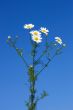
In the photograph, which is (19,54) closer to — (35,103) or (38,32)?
(38,32)

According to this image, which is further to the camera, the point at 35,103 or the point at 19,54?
the point at 19,54

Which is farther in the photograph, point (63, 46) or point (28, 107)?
point (63, 46)

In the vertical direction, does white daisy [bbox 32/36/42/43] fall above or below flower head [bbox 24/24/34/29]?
below

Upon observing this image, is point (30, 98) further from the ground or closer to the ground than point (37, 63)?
closer to the ground

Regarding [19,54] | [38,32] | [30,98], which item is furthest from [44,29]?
[30,98]

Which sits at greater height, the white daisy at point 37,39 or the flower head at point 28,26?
the flower head at point 28,26

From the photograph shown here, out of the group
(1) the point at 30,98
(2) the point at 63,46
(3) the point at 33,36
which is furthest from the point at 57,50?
(1) the point at 30,98

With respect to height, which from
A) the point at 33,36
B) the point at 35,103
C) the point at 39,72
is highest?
the point at 33,36

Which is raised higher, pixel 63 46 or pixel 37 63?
pixel 63 46

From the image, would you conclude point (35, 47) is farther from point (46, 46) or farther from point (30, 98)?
point (30, 98)
